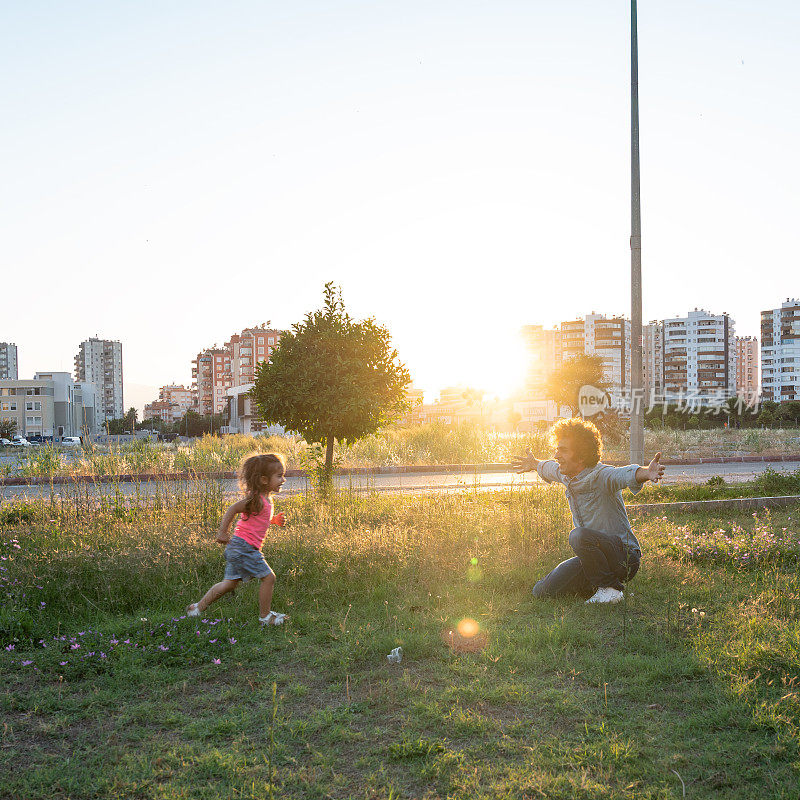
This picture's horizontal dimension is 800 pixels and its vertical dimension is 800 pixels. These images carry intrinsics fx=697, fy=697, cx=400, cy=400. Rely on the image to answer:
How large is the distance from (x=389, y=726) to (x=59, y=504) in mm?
6151

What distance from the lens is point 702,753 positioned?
9.90ft

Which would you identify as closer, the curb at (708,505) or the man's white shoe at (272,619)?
the man's white shoe at (272,619)

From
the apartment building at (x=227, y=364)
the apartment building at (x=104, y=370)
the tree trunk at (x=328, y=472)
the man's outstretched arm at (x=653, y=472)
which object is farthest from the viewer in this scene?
the apartment building at (x=104, y=370)

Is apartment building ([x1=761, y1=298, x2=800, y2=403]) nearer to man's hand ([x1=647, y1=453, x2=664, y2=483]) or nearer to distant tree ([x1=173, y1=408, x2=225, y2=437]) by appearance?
distant tree ([x1=173, y1=408, x2=225, y2=437])

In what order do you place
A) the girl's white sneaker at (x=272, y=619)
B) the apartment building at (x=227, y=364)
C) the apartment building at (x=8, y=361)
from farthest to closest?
the apartment building at (x=8, y=361)
the apartment building at (x=227, y=364)
the girl's white sneaker at (x=272, y=619)

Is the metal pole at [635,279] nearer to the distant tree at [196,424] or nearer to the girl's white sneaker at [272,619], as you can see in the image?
the girl's white sneaker at [272,619]

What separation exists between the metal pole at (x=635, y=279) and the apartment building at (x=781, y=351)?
12075cm

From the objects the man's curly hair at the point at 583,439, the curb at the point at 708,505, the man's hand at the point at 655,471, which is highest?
the man's curly hair at the point at 583,439

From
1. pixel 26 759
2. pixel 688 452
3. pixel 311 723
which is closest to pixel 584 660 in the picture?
pixel 311 723

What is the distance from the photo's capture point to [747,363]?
163 meters

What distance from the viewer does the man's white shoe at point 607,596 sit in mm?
5227

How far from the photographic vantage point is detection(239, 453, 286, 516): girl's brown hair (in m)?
5.20

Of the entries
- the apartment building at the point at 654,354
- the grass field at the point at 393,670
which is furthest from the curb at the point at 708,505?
the apartment building at the point at 654,354

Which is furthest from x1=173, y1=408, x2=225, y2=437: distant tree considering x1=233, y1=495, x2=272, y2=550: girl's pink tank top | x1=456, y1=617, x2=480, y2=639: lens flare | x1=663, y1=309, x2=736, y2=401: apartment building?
x1=456, y1=617, x2=480, y2=639: lens flare
